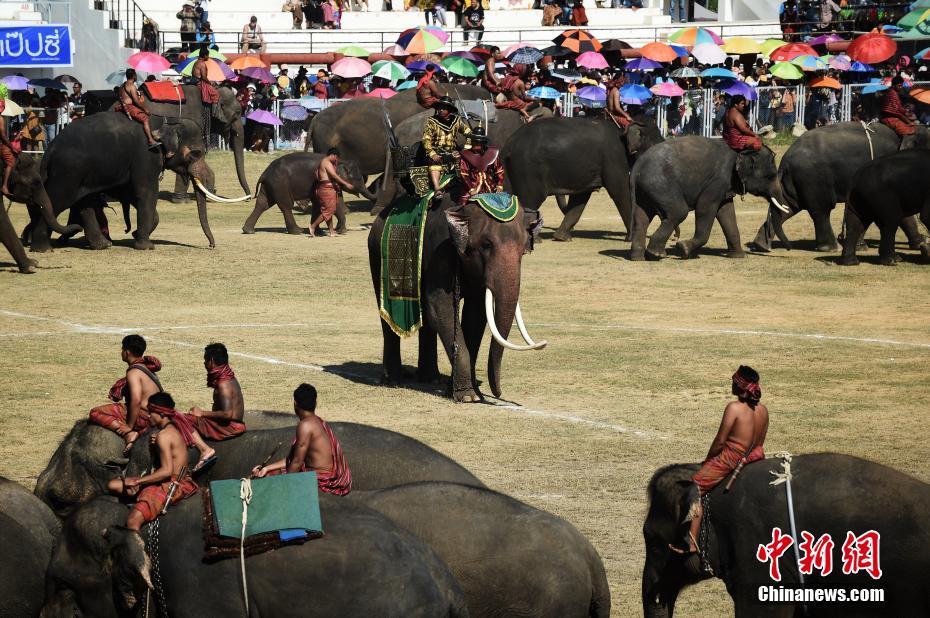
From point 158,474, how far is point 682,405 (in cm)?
693

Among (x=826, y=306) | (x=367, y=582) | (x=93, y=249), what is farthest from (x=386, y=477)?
(x=93, y=249)

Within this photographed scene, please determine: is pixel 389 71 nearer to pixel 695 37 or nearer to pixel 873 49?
pixel 695 37

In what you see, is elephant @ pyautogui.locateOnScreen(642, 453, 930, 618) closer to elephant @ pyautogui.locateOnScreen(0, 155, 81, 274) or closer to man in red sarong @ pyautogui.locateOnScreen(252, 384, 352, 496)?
man in red sarong @ pyautogui.locateOnScreen(252, 384, 352, 496)

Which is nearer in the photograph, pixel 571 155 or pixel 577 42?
pixel 571 155

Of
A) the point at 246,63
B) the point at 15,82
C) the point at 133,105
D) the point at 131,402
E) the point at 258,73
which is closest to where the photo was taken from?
the point at 131,402

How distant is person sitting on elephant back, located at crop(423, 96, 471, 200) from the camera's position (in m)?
15.2

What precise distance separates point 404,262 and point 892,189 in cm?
1034

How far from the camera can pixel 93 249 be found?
24953 millimetres

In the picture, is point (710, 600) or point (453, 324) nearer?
point (710, 600)

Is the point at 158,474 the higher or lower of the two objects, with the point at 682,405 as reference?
higher

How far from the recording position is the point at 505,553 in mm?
7852

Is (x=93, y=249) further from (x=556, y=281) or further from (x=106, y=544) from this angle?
(x=106, y=544)

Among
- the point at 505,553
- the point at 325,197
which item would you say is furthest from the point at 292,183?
the point at 505,553

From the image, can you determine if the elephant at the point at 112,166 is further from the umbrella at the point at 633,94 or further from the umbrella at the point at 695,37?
the umbrella at the point at 695,37
